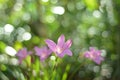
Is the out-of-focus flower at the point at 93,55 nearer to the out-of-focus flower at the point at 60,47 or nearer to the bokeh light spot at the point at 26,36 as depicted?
the out-of-focus flower at the point at 60,47

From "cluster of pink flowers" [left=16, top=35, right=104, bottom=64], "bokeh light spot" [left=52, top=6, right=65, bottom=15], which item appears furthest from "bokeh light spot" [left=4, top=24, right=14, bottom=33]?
"cluster of pink flowers" [left=16, top=35, right=104, bottom=64]

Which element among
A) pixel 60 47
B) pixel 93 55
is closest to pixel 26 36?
pixel 93 55

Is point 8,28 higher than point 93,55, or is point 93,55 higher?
point 8,28

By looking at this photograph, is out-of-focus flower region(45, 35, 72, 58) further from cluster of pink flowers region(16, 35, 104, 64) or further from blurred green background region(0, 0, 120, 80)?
blurred green background region(0, 0, 120, 80)

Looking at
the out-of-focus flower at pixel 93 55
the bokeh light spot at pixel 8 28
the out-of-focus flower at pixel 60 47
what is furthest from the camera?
the bokeh light spot at pixel 8 28

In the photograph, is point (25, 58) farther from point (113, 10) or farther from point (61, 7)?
point (61, 7)

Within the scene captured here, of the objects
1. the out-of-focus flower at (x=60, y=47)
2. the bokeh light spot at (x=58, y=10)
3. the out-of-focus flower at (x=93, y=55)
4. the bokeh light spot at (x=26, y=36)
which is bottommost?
the out-of-focus flower at (x=60, y=47)

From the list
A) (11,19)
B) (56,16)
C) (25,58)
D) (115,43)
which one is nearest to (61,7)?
(56,16)

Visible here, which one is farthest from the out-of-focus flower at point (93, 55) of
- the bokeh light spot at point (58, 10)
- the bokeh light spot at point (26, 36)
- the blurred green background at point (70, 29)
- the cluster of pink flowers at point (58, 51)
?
the bokeh light spot at point (58, 10)

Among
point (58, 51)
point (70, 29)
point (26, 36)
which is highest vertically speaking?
point (70, 29)

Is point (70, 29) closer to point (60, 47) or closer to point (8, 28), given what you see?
point (8, 28)
